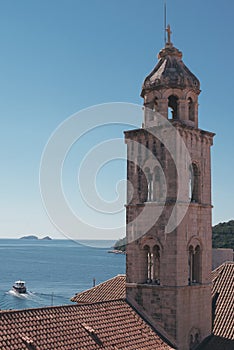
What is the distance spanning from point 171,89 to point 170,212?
5548mm

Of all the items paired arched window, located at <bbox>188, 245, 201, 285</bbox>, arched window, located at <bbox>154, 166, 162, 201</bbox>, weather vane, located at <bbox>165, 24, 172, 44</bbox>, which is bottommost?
paired arched window, located at <bbox>188, 245, 201, 285</bbox>

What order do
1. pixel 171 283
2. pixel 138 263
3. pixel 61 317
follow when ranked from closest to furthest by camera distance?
1. pixel 61 317
2. pixel 171 283
3. pixel 138 263

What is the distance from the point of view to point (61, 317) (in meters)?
17.6

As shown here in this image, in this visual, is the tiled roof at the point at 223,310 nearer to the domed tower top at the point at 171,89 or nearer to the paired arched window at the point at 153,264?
the paired arched window at the point at 153,264

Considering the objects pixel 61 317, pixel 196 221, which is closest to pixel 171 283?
pixel 196 221

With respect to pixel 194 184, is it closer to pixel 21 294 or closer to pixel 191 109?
pixel 191 109

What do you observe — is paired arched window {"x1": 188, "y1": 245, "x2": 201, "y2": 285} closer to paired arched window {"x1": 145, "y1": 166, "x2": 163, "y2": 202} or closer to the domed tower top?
paired arched window {"x1": 145, "y1": 166, "x2": 163, "y2": 202}

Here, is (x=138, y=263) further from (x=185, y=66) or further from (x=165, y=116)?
(x=185, y=66)

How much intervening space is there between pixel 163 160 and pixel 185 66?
16.5 ft

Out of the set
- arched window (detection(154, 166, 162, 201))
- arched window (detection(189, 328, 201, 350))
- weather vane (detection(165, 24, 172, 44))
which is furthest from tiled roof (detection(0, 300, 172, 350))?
weather vane (detection(165, 24, 172, 44))

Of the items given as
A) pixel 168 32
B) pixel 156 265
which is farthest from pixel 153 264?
pixel 168 32

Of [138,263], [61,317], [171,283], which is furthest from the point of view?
[138,263]

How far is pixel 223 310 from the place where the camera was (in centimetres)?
2314

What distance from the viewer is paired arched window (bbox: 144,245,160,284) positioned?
21.4m
